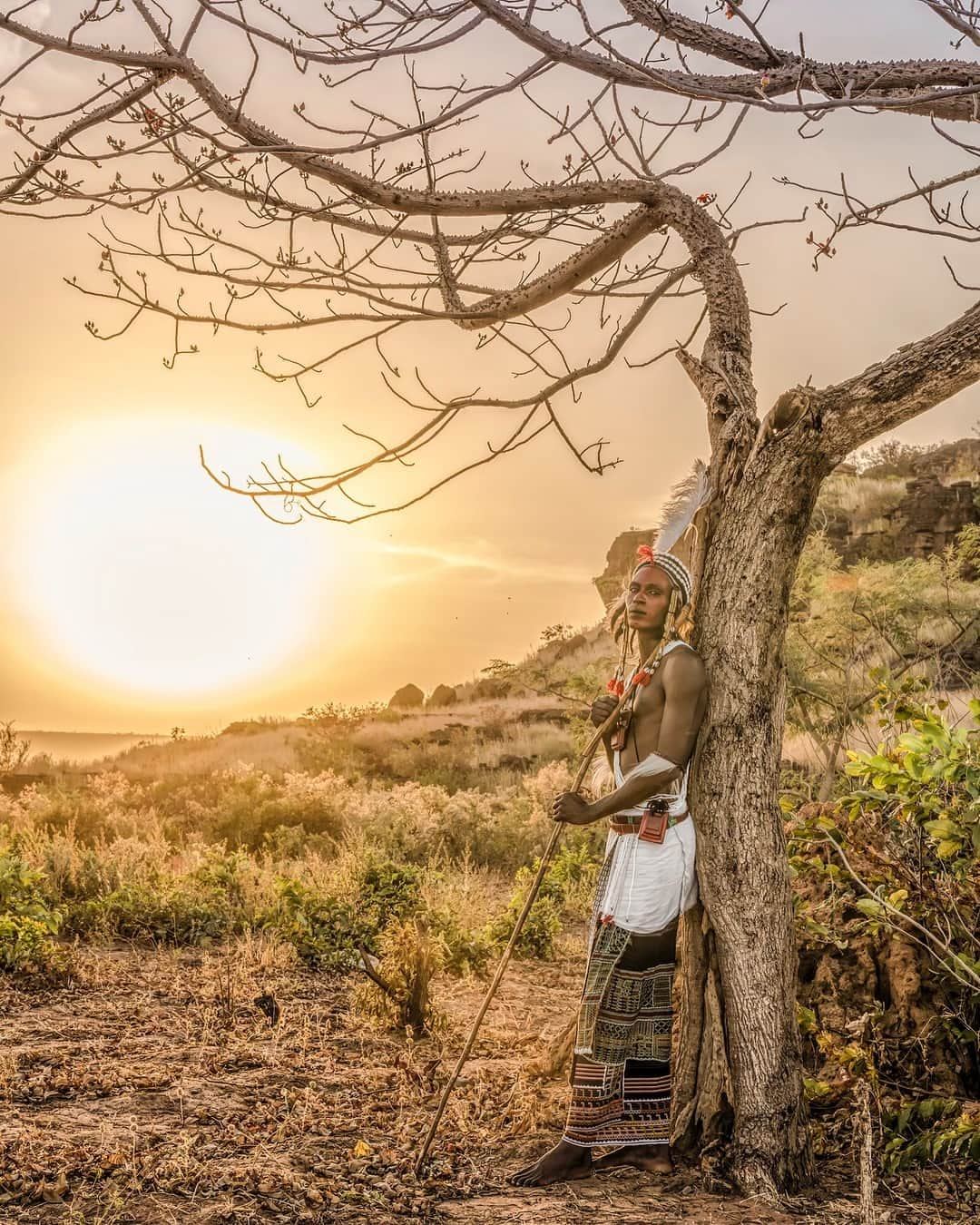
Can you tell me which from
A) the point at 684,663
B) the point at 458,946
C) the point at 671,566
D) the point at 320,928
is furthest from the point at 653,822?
the point at 320,928

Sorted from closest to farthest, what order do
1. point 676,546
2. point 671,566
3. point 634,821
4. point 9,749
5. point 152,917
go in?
point 634,821 → point 671,566 → point 676,546 → point 152,917 → point 9,749

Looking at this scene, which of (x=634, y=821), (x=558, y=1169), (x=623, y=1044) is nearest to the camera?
(x=558, y=1169)

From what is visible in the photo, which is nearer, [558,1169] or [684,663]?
[558,1169]

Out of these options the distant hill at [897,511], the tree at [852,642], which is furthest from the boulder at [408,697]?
the tree at [852,642]

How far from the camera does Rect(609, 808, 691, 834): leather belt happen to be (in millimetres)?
4352

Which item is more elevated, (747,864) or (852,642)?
(852,642)

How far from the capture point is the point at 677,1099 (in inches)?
173

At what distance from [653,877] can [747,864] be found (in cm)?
38

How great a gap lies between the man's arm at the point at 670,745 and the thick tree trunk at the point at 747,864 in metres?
0.20

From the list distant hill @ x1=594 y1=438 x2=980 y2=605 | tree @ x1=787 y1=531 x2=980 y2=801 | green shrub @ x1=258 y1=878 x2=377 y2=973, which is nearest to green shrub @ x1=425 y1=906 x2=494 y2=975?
green shrub @ x1=258 y1=878 x2=377 y2=973

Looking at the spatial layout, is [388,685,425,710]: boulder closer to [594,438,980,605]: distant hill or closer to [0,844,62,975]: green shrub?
[594,438,980,605]: distant hill

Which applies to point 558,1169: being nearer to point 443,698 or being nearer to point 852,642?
point 852,642

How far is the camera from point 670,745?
4234 mm

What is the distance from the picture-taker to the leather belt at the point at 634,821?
171 inches
